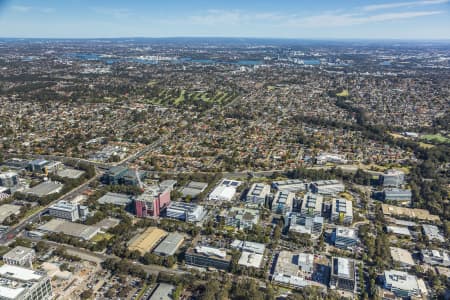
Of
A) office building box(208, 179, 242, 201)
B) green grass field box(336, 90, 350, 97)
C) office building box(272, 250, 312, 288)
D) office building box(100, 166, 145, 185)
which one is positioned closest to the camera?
office building box(272, 250, 312, 288)

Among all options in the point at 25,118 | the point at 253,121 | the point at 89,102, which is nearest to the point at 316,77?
the point at 253,121

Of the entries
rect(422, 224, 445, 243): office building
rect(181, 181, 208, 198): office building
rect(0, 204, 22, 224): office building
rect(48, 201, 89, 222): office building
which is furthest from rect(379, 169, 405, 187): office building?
rect(0, 204, 22, 224): office building

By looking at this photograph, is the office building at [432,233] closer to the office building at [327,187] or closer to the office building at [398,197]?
the office building at [398,197]

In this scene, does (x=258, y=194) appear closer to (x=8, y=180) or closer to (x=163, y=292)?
(x=163, y=292)

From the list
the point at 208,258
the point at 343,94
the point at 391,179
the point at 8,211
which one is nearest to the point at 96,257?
the point at 208,258

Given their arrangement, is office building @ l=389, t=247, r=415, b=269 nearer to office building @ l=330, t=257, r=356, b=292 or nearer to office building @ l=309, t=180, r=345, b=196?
office building @ l=330, t=257, r=356, b=292

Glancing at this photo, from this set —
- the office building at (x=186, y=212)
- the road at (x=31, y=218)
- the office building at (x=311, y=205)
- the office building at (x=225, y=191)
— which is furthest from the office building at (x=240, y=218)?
the road at (x=31, y=218)
